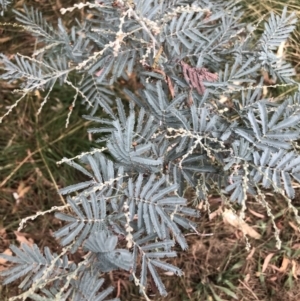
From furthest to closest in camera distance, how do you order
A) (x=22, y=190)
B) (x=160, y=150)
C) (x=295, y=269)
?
(x=22, y=190)
(x=295, y=269)
(x=160, y=150)

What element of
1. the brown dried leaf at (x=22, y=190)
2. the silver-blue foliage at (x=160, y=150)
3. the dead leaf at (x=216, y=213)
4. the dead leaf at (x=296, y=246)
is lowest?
the dead leaf at (x=296, y=246)

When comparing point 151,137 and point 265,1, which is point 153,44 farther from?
point 265,1

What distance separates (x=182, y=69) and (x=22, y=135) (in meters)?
0.86

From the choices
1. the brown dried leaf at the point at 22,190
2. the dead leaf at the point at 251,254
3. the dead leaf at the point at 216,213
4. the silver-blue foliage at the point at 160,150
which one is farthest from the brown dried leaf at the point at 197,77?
the brown dried leaf at the point at 22,190

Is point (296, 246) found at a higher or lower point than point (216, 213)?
lower

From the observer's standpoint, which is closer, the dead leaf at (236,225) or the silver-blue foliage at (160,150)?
the silver-blue foliage at (160,150)

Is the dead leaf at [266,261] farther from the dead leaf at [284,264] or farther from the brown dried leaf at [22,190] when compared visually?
the brown dried leaf at [22,190]

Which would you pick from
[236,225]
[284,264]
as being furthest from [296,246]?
[236,225]

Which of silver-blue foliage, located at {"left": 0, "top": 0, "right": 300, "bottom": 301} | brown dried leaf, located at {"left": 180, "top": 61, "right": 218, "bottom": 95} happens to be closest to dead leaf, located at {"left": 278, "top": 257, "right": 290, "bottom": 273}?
silver-blue foliage, located at {"left": 0, "top": 0, "right": 300, "bottom": 301}

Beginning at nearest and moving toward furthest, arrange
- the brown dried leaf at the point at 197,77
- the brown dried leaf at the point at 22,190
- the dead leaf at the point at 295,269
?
the brown dried leaf at the point at 197,77, the dead leaf at the point at 295,269, the brown dried leaf at the point at 22,190

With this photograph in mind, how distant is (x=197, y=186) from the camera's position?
105 centimetres

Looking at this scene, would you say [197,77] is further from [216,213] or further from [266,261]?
[266,261]

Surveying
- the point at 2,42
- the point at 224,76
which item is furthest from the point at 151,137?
the point at 2,42

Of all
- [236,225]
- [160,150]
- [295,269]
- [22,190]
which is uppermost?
[160,150]
